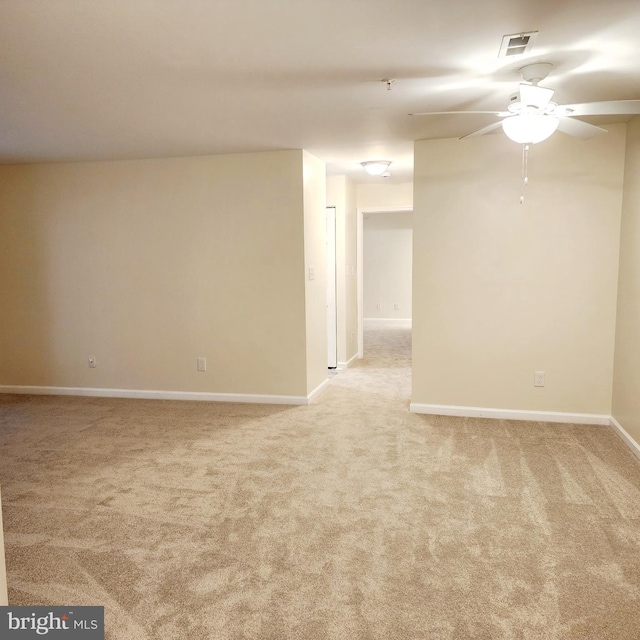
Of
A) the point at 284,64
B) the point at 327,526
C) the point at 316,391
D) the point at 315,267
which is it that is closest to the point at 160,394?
the point at 316,391

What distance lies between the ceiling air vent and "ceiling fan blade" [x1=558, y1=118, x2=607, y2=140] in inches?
22.9

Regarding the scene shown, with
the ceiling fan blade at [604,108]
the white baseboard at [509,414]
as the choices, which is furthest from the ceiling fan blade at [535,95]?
the white baseboard at [509,414]

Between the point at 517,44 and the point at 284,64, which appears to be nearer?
the point at 517,44

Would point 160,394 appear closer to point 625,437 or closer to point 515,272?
point 515,272

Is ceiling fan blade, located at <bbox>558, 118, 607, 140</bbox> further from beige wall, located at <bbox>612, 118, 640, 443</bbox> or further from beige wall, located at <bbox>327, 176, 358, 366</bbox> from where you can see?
beige wall, located at <bbox>327, 176, 358, 366</bbox>

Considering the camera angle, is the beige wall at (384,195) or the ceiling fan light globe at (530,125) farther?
the beige wall at (384,195)

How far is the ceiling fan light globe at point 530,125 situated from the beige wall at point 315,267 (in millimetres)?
2422

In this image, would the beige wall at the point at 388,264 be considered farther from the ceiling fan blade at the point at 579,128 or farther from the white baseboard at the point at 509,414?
the ceiling fan blade at the point at 579,128

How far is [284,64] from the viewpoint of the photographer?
8.77ft

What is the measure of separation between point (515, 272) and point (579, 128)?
156 cm

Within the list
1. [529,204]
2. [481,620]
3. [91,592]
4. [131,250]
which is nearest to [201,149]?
[131,250]

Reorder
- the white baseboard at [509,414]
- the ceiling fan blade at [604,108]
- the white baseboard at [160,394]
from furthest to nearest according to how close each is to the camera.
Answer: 1. the white baseboard at [160,394]
2. the white baseboard at [509,414]
3. the ceiling fan blade at [604,108]

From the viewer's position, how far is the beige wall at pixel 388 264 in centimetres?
1105

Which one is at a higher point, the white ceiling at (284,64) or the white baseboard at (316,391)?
the white ceiling at (284,64)
